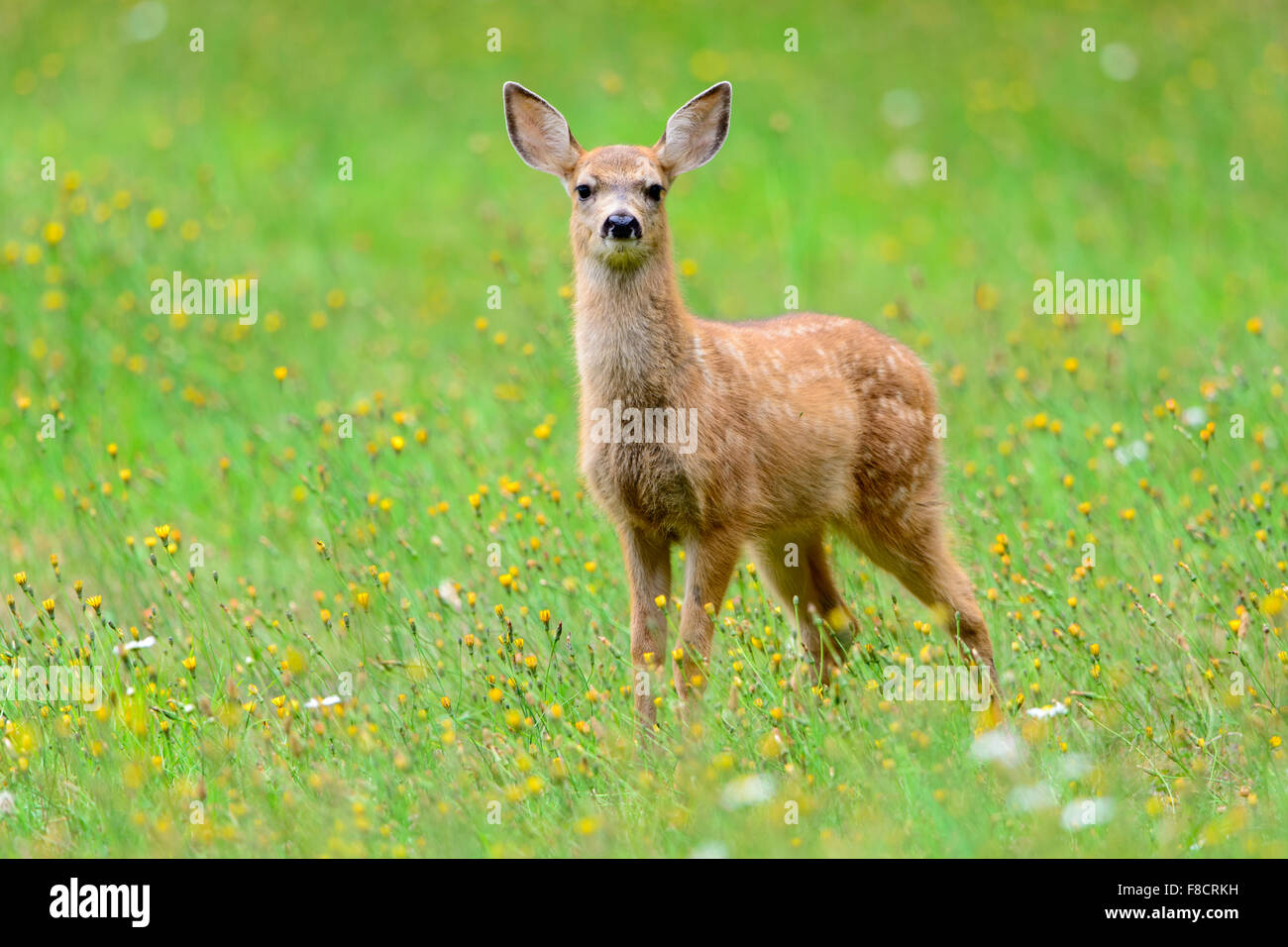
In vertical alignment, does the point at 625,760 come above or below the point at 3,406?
below

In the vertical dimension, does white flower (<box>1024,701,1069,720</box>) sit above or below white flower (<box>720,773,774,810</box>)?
above

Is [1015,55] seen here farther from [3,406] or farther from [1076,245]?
[3,406]

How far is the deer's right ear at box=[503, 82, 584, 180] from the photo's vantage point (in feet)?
19.8

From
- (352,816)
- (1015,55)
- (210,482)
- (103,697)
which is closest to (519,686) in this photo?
(352,816)

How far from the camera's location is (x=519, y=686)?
16.9ft

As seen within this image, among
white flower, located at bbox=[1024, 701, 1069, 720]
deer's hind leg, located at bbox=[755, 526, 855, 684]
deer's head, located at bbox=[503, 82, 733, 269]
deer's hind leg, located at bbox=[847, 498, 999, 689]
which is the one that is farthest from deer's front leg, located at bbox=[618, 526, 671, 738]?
white flower, located at bbox=[1024, 701, 1069, 720]

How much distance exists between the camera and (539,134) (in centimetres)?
610

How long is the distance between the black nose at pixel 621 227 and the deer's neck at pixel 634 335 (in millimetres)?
224

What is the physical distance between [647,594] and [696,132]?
5.82 ft

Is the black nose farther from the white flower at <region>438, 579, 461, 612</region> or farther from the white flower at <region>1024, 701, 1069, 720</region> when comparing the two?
the white flower at <region>1024, 701, 1069, 720</region>

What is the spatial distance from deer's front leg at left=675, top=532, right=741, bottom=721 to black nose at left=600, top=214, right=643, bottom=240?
1.08 m

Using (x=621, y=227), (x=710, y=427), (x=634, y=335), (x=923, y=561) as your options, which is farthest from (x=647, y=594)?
(x=621, y=227)

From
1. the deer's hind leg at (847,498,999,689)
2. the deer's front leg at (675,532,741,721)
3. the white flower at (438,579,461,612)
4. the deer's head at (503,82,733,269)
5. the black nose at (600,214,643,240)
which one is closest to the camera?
the deer's front leg at (675,532,741,721)

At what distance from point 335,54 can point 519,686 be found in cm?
1227
